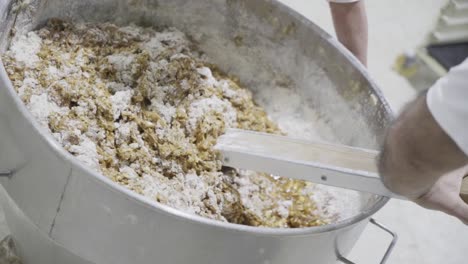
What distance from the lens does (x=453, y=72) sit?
25.1 inches

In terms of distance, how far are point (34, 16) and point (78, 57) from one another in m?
0.12

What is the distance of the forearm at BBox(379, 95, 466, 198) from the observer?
0.65 meters

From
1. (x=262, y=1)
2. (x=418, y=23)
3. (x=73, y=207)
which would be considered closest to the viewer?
(x=73, y=207)

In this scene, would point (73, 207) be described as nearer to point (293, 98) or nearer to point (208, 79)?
point (208, 79)

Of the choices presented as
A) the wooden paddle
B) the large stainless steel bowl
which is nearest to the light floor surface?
the wooden paddle

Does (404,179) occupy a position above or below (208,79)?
above

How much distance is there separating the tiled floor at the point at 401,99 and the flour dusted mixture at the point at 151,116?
0.36 m

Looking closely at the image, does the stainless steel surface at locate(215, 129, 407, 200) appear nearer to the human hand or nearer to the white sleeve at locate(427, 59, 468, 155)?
the human hand

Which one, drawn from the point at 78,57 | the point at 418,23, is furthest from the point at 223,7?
the point at 418,23

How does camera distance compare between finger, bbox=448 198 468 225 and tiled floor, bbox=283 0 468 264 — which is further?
tiled floor, bbox=283 0 468 264

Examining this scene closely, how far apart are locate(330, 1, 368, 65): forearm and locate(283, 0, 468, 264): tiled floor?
0.53 feet

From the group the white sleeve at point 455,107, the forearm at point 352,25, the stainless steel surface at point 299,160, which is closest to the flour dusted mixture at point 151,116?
the stainless steel surface at point 299,160

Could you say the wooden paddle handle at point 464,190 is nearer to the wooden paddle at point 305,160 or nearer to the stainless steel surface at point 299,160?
the wooden paddle at point 305,160

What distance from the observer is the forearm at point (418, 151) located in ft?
2.12
